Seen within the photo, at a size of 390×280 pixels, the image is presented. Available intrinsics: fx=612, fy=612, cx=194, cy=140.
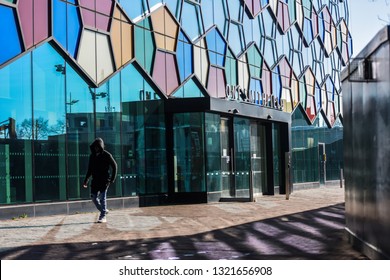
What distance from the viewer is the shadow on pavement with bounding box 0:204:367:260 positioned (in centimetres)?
846

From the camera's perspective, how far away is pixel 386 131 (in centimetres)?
676

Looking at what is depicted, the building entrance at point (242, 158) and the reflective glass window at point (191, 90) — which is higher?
the reflective glass window at point (191, 90)

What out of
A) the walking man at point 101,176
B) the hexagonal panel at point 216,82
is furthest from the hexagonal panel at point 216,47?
the walking man at point 101,176

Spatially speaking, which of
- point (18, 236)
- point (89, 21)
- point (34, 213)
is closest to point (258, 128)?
point (89, 21)

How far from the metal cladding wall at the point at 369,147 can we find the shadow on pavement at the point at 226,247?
0.57 meters

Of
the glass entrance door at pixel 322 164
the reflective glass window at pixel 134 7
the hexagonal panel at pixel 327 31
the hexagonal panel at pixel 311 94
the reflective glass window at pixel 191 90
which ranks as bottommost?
the glass entrance door at pixel 322 164

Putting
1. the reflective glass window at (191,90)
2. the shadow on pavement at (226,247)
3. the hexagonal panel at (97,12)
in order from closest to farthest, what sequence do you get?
the shadow on pavement at (226,247) < the hexagonal panel at (97,12) < the reflective glass window at (191,90)

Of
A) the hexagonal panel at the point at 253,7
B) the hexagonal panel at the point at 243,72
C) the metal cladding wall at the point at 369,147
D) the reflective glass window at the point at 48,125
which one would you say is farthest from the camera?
the hexagonal panel at the point at 253,7

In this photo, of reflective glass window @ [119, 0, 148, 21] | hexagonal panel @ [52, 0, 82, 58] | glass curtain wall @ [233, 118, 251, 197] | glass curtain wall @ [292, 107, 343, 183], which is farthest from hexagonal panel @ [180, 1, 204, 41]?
glass curtain wall @ [292, 107, 343, 183]

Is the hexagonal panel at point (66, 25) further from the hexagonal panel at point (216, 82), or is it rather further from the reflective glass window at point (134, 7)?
the hexagonal panel at point (216, 82)

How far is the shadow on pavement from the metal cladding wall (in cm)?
57

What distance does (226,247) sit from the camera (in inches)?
374

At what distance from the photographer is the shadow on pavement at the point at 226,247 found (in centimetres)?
846

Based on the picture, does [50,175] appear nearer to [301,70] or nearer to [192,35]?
[192,35]
